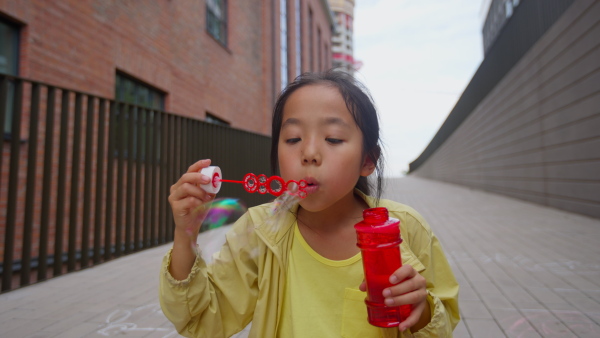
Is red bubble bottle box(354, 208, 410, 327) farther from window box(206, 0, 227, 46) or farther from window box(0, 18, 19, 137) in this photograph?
window box(206, 0, 227, 46)

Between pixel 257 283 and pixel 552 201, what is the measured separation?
28.6 feet

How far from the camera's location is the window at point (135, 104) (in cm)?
508

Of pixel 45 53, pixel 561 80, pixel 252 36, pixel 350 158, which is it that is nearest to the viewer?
pixel 350 158

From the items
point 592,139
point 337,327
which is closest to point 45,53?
point 337,327

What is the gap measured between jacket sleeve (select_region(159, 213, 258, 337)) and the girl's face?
0.31m

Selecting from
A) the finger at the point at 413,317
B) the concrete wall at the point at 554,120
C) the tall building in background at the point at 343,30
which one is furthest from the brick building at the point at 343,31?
the finger at the point at 413,317

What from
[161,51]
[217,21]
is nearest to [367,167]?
[161,51]

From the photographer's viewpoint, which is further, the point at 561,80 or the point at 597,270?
the point at 561,80

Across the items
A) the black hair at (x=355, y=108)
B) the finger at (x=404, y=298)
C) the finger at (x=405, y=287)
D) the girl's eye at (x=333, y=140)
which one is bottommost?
the finger at (x=404, y=298)

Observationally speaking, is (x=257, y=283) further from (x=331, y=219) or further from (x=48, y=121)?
(x=48, y=121)

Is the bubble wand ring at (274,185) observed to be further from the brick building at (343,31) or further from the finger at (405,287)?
the brick building at (343,31)

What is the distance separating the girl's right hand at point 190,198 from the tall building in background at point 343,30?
226 feet

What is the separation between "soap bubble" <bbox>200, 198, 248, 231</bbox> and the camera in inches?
61.6

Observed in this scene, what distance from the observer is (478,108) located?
51.8 ft
